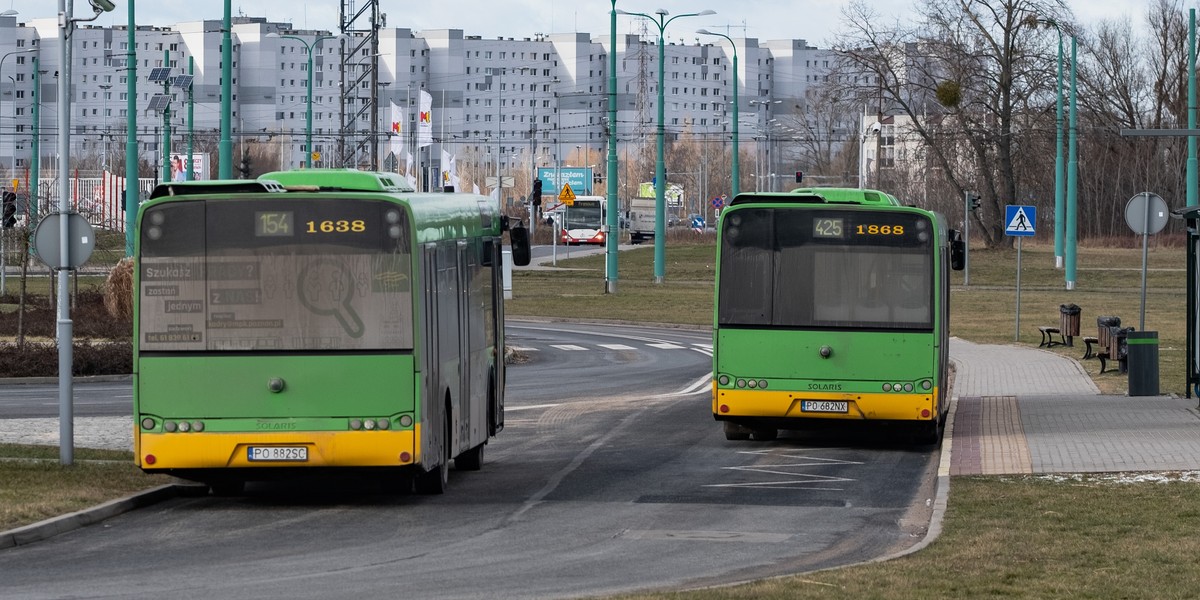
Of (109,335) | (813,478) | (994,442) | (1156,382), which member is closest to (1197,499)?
(813,478)

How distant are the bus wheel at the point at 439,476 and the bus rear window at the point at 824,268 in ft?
16.1

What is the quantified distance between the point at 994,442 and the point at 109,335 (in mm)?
20497

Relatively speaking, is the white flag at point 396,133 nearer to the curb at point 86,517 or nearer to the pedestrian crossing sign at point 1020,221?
the pedestrian crossing sign at point 1020,221

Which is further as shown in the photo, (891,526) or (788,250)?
(788,250)

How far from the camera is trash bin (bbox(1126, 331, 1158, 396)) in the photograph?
995 inches

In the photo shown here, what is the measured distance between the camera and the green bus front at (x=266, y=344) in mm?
13953

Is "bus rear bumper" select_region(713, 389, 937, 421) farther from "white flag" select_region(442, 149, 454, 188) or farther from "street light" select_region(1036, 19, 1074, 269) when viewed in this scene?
"white flag" select_region(442, 149, 454, 188)

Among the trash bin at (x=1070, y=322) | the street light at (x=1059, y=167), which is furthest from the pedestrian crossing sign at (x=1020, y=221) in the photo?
the street light at (x=1059, y=167)

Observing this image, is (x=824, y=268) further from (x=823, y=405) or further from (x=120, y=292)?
(x=120, y=292)

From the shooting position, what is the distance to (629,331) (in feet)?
144

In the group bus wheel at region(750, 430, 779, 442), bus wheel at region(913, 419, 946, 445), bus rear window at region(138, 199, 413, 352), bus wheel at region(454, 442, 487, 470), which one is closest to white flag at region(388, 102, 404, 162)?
bus wheel at region(750, 430, 779, 442)

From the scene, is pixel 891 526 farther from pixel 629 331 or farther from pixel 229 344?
pixel 629 331

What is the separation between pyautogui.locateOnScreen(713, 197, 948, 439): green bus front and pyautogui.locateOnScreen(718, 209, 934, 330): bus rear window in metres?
0.01

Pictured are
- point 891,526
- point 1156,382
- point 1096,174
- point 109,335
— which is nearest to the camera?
point 891,526
